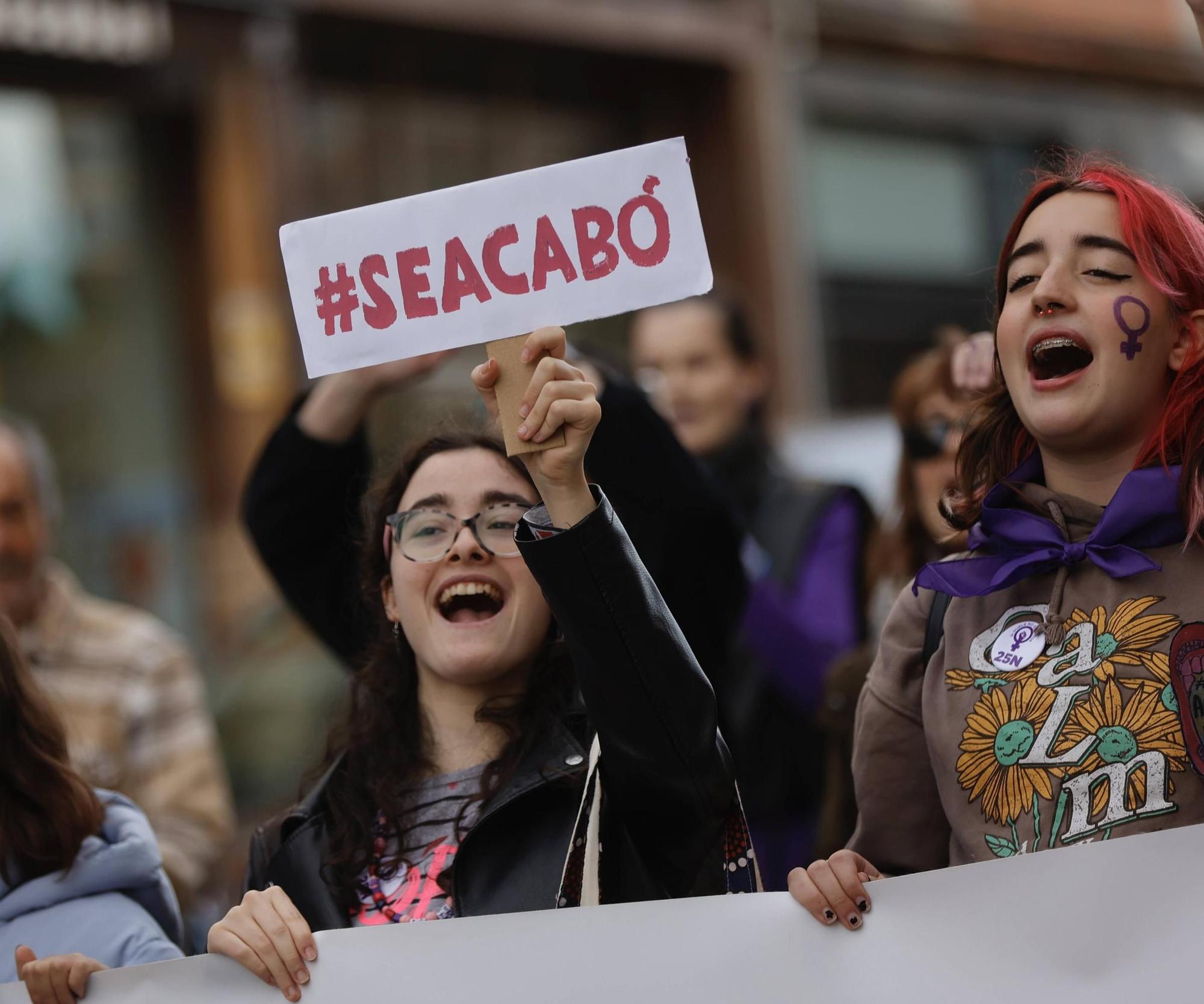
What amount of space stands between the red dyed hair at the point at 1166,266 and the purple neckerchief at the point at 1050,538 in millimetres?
26

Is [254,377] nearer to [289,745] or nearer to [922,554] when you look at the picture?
[289,745]

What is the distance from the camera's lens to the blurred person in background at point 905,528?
10.8ft

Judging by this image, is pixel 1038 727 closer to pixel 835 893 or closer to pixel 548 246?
pixel 835 893

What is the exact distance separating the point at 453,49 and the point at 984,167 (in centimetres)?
520

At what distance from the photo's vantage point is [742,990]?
81.3 inches

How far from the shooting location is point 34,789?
2.60m

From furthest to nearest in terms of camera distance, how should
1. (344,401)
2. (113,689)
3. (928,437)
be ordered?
(113,689)
(928,437)
(344,401)

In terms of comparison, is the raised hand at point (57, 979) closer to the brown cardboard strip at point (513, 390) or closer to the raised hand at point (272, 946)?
the raised hand at point (272, 946)

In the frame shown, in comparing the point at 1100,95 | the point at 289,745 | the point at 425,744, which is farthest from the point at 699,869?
the point at 1100,95

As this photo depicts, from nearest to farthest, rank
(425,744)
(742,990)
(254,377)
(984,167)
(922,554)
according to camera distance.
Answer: (742,990), (425,744), (922,554), (254,377), (984,167)

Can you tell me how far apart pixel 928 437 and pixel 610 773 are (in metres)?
1.61

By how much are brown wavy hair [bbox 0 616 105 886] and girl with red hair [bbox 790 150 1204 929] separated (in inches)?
46.2

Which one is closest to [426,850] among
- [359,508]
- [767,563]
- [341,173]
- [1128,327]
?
[359,508]

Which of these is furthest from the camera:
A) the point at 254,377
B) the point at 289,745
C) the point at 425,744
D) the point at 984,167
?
the point at 984,167
